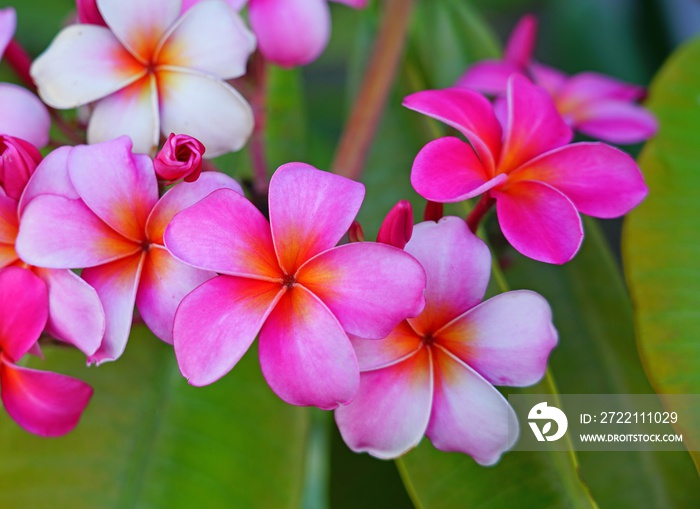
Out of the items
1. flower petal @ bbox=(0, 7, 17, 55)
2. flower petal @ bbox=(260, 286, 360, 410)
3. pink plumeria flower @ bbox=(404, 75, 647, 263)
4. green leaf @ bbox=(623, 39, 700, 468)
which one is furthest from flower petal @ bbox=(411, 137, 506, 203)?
flower petal @ bbox=(0, 7, 17, 55)

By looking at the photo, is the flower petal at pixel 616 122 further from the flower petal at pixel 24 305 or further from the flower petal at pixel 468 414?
the flower petal at pixel 24 305

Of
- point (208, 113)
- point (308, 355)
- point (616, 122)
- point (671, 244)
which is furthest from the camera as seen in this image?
point (616, 122)

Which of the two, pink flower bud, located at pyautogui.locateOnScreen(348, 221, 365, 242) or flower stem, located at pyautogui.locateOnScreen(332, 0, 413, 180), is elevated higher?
pink flower bud, located at pyautogui.locateOnScreen(348, 221, 365, 242)

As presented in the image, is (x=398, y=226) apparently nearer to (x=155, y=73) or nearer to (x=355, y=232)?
(x=355, y=232)

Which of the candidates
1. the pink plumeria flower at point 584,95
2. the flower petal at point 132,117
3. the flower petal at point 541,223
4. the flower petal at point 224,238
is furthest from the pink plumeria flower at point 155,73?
the pink plumeria flower at point 584,95

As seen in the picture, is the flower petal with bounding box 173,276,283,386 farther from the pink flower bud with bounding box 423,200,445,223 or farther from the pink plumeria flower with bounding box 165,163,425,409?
the pink flower bud with bounding box 423,200,445,223

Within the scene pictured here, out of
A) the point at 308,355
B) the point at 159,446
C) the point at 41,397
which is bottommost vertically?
the point at 159,446

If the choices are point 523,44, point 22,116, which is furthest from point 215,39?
point 523,44
